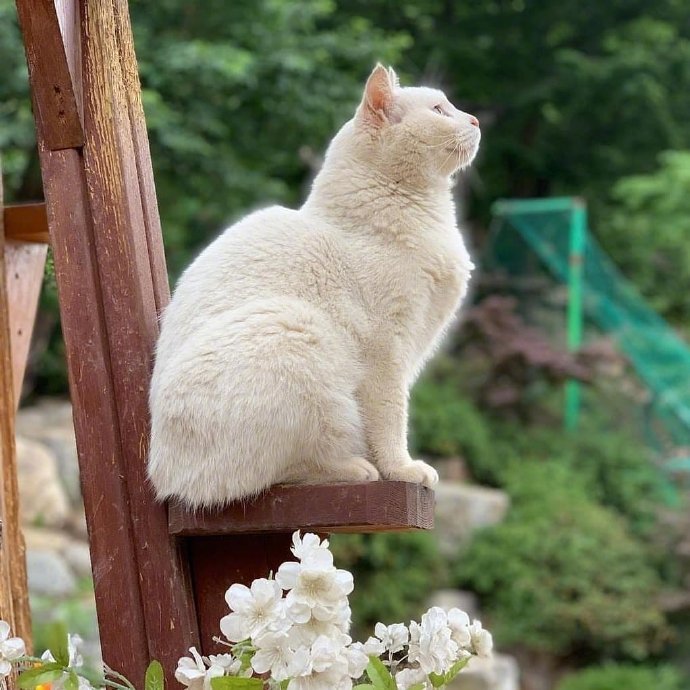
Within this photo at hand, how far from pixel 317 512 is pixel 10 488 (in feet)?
2.79

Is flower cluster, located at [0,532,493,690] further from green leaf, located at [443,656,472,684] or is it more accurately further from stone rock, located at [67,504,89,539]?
stone rock, located at [67,504,89,539]

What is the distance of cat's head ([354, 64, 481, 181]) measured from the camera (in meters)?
2.15

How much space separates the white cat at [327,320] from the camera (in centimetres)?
180

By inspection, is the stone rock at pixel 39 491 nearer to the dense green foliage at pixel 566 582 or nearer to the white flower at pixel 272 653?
the dense green foliage at pixel 566 582

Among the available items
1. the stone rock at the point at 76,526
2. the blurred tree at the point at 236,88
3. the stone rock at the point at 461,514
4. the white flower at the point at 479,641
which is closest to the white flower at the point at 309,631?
the white flower at the point at 479,641

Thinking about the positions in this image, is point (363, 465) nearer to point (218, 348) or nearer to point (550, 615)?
point (218, 348)

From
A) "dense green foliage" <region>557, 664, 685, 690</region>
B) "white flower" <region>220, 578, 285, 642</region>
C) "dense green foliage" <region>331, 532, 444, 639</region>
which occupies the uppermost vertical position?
"white flower" <region>220, 578, 285, 642</region>

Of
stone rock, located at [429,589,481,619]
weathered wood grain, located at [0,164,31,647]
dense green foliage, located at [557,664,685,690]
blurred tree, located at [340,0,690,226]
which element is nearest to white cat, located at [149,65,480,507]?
weathered wood grain, located at [0,164,31,647]

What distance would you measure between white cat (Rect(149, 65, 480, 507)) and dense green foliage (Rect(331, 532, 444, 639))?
671 cm

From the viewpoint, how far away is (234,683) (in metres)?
1.46

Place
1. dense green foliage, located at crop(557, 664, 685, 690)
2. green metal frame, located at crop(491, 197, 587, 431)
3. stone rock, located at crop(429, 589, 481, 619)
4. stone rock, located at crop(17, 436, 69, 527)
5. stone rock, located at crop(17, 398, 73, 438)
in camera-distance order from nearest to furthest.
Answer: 1. stone rock, located at crop(17, 436, 69, 527)
2. dense green foliage, located at crop(557, 664, 685, 690)
3. stone rock, located at crop(429, 589, 481, 619)
4. stone rock, located at crop(17, 398, 73, 438)
5. green metal frame, located at crop(491, 197, 587, 431)

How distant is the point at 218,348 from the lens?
6.00 feet

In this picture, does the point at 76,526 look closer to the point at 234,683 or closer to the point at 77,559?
the point at 77,559

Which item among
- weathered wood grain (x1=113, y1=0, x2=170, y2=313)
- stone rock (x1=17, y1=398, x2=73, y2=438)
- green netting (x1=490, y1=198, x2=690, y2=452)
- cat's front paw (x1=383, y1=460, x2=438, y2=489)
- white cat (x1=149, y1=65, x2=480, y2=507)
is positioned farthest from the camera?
green netting (x1=490, y1=198, x2=690, y2=452)
